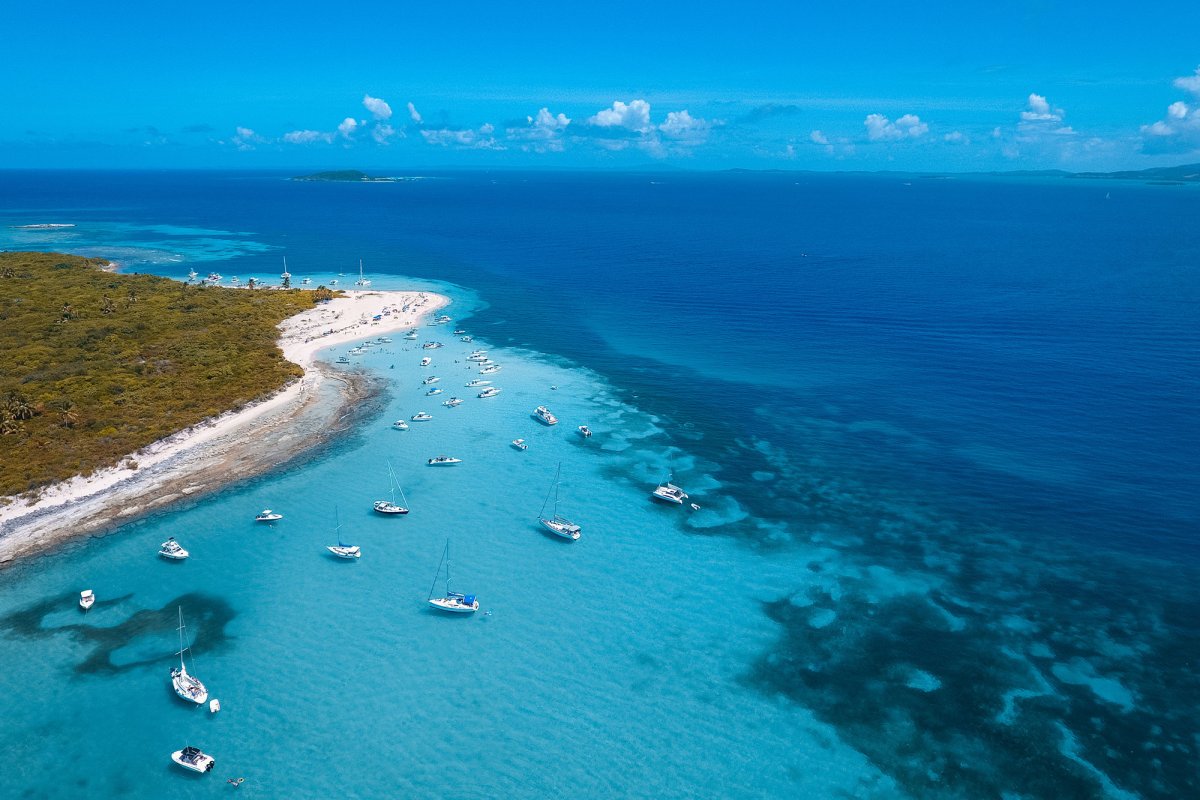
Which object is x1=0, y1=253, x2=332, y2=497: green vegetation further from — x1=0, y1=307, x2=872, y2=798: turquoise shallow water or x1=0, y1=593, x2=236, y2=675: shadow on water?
x1=0, y1=593, x2=236, y2=675: shadow on water

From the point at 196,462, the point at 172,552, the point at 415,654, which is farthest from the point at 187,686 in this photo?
the point at 196,462

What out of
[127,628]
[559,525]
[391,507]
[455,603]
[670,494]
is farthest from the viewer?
[670,494]

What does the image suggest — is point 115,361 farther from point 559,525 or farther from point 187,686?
point 559,525

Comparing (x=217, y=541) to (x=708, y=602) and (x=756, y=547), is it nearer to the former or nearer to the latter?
(x=708, y=602)

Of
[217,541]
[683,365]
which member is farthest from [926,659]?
[683,365]

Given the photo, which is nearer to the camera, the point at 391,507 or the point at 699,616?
the point at 699,616
